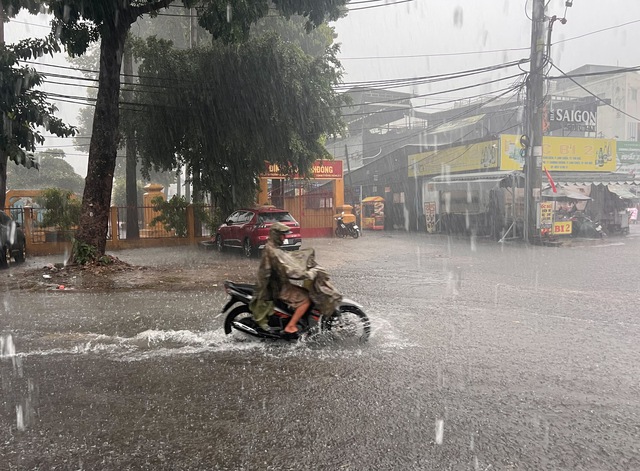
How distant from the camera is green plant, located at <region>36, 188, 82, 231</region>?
707 inches

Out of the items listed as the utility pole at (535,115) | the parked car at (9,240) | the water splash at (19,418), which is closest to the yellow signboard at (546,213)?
the utility pole at (535,115)

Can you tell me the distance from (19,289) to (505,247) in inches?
592

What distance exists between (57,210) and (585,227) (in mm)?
21560

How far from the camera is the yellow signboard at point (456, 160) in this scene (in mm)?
25609

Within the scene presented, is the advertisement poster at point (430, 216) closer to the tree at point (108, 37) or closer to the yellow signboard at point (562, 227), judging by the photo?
the yellow signboard at point (562, 227)

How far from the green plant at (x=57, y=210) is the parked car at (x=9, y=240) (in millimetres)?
3236

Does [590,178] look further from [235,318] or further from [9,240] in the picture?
[9,240]

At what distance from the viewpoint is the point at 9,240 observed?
13594 millimetres

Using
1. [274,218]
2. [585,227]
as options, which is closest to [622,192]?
[585,227]

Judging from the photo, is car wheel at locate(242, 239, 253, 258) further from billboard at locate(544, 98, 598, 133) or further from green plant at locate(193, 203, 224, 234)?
billboard at locate(544, 98, 598, 133)

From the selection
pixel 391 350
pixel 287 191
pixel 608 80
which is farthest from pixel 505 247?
pixel 608 80

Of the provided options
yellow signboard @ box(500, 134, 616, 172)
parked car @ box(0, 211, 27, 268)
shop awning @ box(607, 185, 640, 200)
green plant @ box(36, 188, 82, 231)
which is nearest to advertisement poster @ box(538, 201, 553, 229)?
shop awning @ box(607, 185, 640, 200)

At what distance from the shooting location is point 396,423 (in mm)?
3697

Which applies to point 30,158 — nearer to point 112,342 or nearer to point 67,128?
point 67,128
